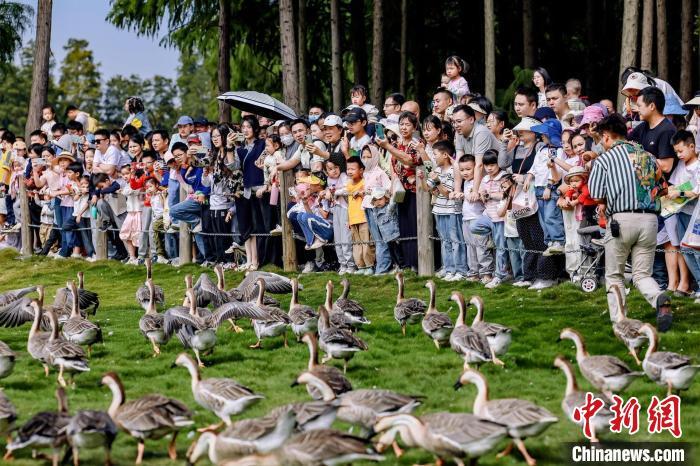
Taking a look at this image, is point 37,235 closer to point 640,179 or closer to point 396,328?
point 396,328

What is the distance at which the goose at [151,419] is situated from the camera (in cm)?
1056

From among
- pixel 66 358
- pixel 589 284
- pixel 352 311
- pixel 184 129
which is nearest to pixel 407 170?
pixel 589 284

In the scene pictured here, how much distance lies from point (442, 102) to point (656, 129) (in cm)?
466

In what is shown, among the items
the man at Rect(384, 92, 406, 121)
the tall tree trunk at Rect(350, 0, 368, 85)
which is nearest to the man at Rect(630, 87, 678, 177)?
the man at Rect(384, 92, 406, 121)

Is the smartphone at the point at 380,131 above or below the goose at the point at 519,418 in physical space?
above

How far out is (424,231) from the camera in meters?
19.4

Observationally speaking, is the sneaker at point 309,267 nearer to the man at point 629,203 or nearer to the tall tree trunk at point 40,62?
the man at point 629,203

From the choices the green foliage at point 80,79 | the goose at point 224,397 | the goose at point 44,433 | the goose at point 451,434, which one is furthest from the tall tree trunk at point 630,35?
the green foliage at point 80,79

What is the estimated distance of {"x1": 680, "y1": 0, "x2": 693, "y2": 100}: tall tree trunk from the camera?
2492 centimetres

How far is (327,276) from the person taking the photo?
2088 cm

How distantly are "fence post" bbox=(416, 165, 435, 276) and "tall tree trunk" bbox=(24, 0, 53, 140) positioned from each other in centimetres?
1753

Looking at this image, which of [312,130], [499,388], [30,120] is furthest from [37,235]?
[499,388]

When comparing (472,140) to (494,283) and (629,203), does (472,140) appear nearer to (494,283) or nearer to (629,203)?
(494,283)

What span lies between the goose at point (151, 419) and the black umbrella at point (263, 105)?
1191cm
